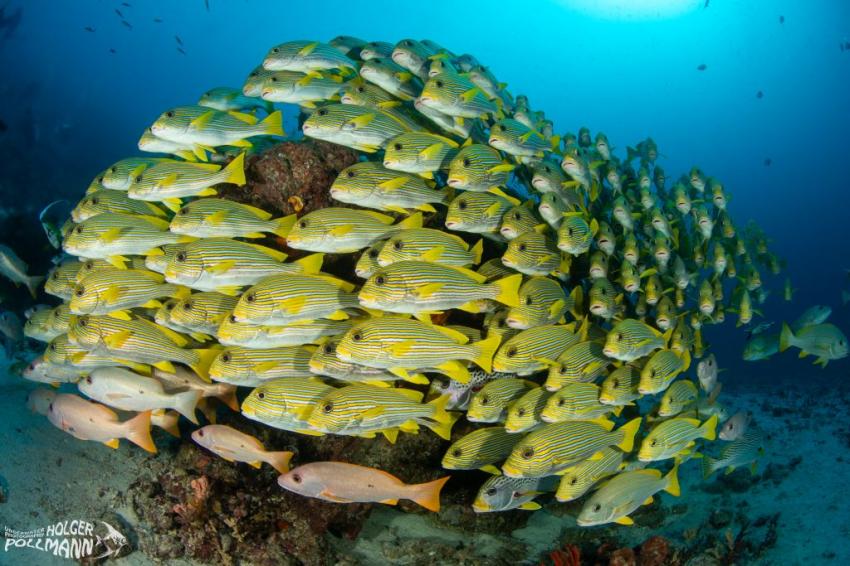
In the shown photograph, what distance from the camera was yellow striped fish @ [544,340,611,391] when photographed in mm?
4691

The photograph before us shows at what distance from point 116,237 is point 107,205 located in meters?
0.88

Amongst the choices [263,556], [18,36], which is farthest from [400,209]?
[18,36]

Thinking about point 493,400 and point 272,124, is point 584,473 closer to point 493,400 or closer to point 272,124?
point 493,400

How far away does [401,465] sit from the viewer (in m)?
5.98

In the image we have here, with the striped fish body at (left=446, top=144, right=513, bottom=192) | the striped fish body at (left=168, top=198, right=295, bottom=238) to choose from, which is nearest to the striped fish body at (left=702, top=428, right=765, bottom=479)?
the striped fish body at (left=446, top=144, right=513, bottom=192)

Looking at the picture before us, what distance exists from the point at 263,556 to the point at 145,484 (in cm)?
199

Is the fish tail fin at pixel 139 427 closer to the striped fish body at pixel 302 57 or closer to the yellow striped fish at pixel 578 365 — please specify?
the striped fish body at pixel 302 57

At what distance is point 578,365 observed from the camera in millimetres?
4797

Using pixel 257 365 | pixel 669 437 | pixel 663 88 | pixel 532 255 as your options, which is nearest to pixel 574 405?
pixel 669 437

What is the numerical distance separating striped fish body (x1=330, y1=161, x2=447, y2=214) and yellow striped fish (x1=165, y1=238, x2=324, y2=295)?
674 mm

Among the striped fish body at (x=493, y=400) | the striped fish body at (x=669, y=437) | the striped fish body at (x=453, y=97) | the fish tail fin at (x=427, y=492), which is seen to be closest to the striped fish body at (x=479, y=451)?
the striped fish body at (x=493, y=400)

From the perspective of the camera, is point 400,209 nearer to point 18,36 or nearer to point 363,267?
point 363,267

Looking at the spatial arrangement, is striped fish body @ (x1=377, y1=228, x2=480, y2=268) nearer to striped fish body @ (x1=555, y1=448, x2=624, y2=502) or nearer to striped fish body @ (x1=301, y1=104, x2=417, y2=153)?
striped fish body @ (x1=301, y1=104, x2=417, y2=153)

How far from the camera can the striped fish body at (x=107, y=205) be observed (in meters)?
5.22
